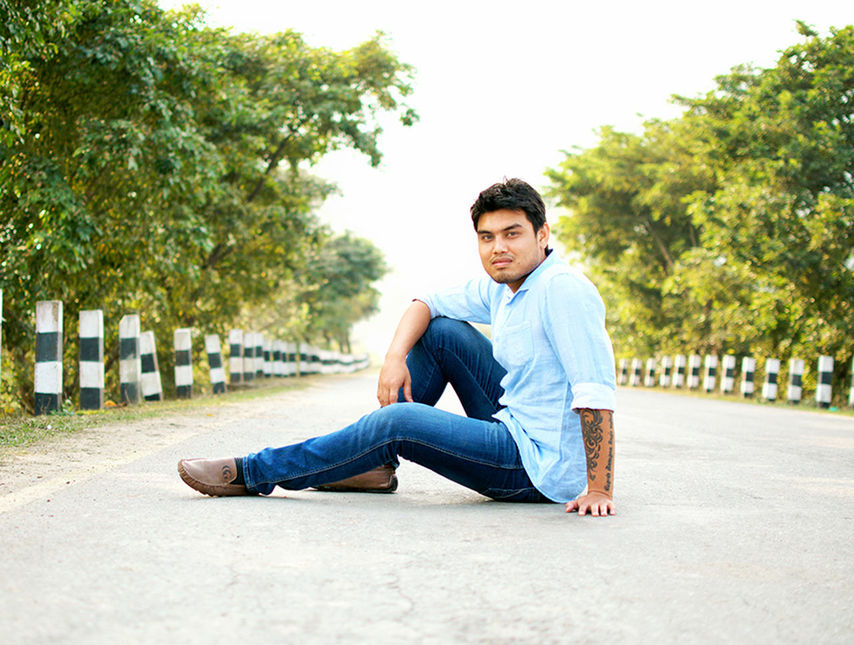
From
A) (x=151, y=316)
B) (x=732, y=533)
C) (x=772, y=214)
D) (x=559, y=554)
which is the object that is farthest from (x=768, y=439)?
(x=772, y=214)

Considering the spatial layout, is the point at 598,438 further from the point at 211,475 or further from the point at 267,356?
the point at 267,356

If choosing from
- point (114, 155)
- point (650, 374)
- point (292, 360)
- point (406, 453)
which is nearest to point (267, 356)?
point (292, 360)

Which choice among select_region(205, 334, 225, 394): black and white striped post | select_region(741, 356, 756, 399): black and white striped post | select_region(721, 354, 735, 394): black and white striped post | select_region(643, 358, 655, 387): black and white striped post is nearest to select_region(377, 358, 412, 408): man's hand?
select_region(205, 334, 225, 394): black and white striped post

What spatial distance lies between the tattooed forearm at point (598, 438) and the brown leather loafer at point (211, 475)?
146 centimetres

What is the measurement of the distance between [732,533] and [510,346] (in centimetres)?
114

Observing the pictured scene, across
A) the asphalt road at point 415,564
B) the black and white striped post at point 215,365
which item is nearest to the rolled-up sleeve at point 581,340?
the asphalt road at point 415,564

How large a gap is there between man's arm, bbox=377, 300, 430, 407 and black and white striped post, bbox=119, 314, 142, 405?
625 cm

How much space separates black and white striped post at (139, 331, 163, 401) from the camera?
423 inches

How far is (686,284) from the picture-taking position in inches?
969

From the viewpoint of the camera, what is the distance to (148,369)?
1075 centimetres

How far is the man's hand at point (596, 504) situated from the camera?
380 cm

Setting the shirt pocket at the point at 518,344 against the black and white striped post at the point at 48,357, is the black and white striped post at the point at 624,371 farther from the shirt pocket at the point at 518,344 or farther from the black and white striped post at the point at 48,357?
the shirt pocket at the point at 518,344

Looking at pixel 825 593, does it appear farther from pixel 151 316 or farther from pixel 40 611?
pixel 151 316

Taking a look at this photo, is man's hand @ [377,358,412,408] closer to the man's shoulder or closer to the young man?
the young man
